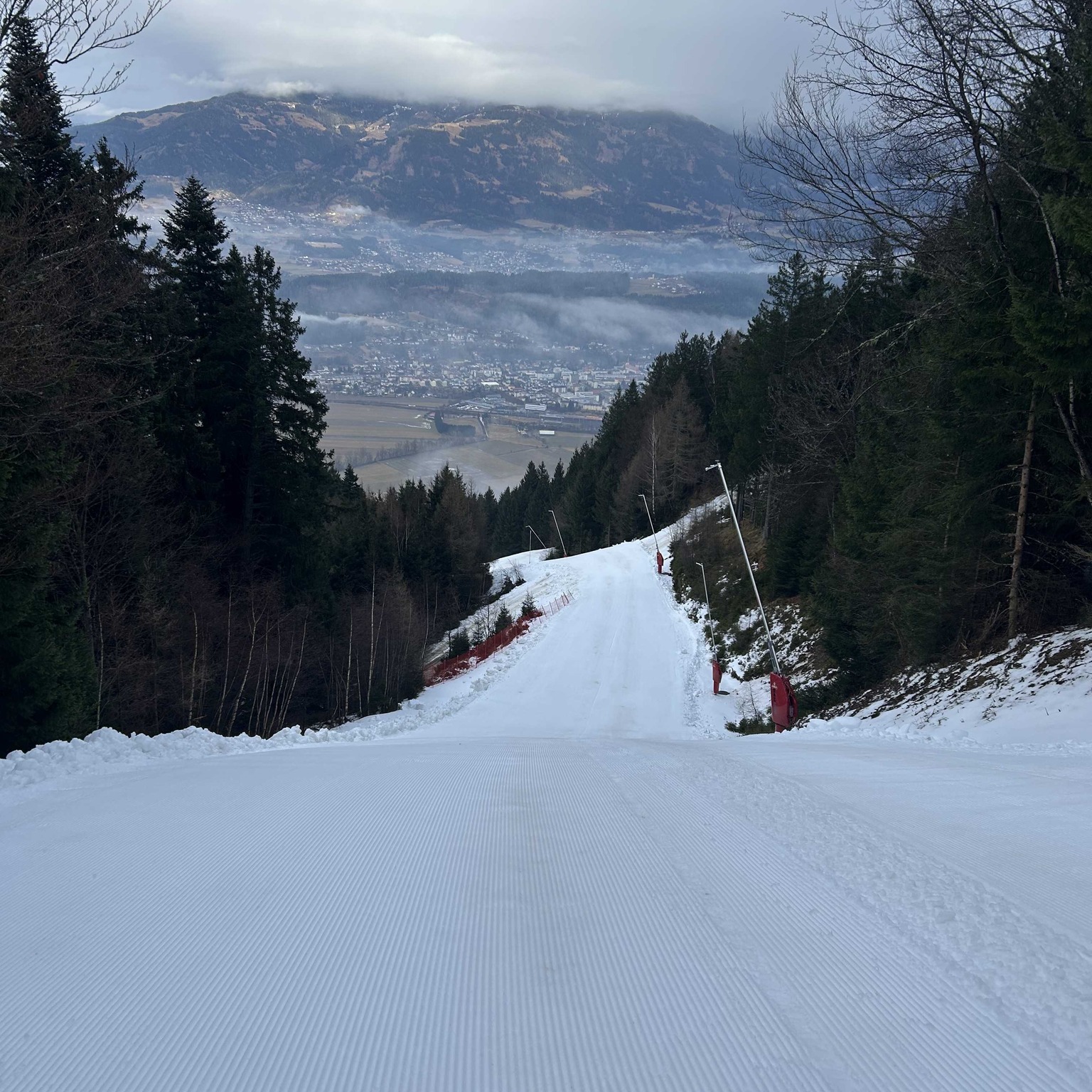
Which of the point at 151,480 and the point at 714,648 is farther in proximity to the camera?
the point at 714,648

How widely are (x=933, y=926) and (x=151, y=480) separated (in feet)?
68.8

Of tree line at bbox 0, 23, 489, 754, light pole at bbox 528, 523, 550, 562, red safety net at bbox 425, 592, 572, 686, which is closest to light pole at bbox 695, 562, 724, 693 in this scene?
red safety net at bbox 425, 592, 572, 686

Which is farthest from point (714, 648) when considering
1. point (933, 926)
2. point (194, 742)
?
point (933, 926)

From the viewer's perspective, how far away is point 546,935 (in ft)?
10.3

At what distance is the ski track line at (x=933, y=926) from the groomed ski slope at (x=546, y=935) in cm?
1

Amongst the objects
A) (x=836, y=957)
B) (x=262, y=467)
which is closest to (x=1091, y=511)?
(x=836, y=957)

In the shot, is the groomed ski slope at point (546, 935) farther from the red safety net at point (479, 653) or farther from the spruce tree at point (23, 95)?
the red safety net at point (479, 653)

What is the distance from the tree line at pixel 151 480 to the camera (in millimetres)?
10500

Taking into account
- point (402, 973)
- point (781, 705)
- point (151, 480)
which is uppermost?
Result: point (151, 480)

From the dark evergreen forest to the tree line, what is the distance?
0.29 ft

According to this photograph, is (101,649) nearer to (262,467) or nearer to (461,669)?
(262,467)

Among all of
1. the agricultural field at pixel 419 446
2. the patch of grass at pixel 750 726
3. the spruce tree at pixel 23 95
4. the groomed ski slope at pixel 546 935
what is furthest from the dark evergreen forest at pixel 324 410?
the agricultural field at pixel 419 446

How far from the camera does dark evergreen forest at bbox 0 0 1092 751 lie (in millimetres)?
10367

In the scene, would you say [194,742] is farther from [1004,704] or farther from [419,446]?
[419,446]
